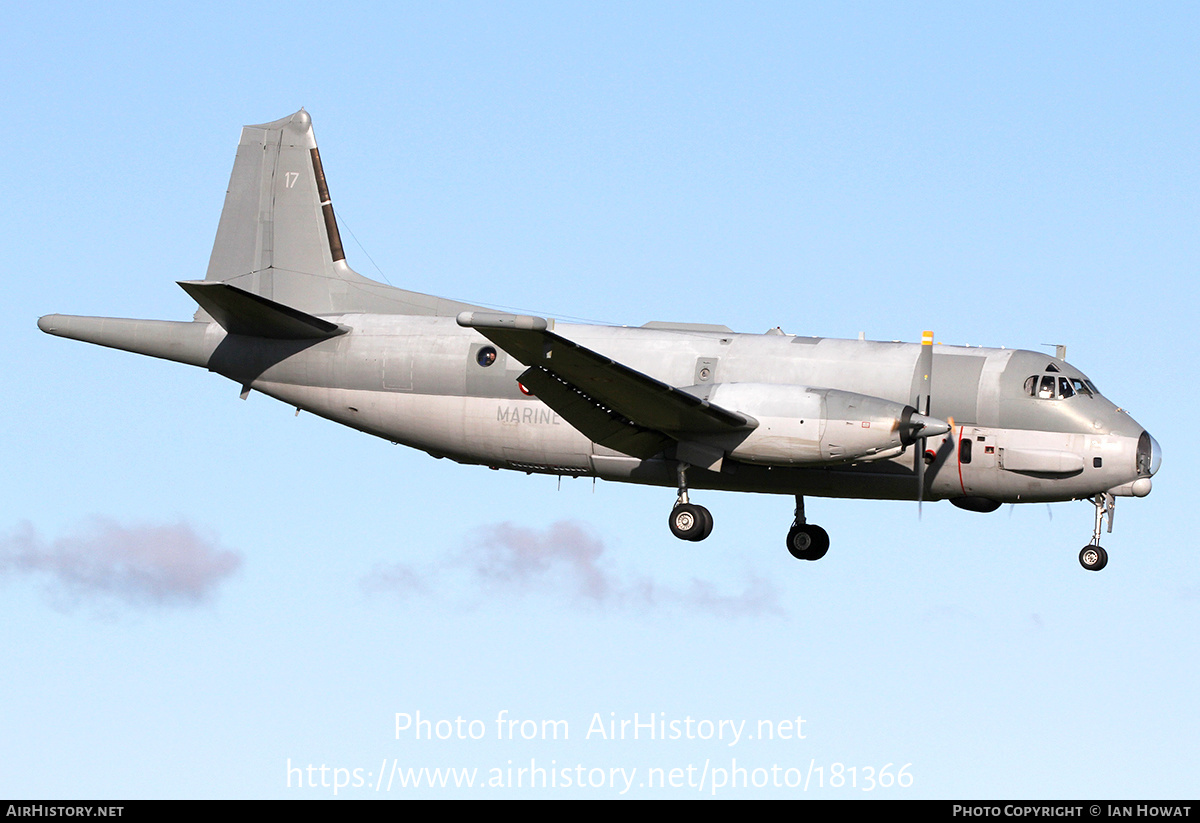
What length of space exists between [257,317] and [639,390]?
7998mm

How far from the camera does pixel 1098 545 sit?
89.0 feet

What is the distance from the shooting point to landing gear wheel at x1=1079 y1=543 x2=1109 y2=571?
27.0 m

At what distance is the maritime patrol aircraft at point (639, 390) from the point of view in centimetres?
2583

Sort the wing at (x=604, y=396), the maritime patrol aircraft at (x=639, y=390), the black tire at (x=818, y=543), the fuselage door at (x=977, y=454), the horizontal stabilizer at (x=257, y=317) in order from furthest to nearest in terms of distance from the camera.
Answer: the black tire at (x=818, y=543), the horizontal stabilizer at (x=257, y=317), the fuselage door at (x=977, y=454), the maritime patrol aircraft at (x=639, y=390), the wing at (x=604, y=396)

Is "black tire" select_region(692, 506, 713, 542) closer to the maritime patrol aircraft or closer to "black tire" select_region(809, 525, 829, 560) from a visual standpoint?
the maritime patrol aircraft

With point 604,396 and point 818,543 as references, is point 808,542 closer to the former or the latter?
point 818,543

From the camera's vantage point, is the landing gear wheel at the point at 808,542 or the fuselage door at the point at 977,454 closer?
the fuselage door at the point at 977,454

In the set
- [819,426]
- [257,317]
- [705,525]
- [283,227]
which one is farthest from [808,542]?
[283,227]

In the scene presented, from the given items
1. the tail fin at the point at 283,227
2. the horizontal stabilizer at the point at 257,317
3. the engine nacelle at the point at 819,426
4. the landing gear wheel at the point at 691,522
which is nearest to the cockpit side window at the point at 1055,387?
the engine nacelle at the point at 819,426

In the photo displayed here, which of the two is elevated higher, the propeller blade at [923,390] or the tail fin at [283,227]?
A: the tail fin at [283,227]

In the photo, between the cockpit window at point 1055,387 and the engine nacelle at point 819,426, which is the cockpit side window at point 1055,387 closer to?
the cockpit window at point 1055,387

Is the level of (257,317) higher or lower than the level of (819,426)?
higher

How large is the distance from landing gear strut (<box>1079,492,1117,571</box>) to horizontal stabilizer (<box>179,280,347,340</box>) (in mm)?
13733

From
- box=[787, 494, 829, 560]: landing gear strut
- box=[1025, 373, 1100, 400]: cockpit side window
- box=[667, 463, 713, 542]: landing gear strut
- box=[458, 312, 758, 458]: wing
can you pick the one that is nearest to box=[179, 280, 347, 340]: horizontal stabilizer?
box=[458, 312, 758, 458]: wing
